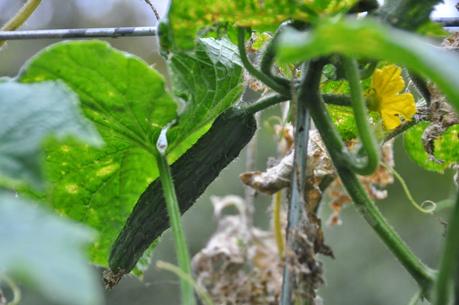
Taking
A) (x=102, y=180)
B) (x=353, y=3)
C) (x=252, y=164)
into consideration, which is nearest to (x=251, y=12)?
(x=353, y=3)

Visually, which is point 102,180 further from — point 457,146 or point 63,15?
point 63,15

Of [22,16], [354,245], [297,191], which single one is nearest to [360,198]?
[297,191]

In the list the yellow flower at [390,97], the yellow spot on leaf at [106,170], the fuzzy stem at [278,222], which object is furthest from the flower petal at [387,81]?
the fuzzy stem at [278,222]

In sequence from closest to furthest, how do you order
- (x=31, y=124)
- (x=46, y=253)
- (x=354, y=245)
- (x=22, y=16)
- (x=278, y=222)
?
(x=46, y=253), (x=31, y=124), (x=22, y=16), (x=278, y=222), (x=354, y=245)

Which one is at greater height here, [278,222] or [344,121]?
[344,121]

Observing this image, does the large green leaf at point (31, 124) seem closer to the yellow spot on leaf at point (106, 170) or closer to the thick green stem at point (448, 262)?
the thick green stem at point (448, 262)

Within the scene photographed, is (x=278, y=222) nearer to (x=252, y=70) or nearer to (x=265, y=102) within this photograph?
(x=265, y=102)
